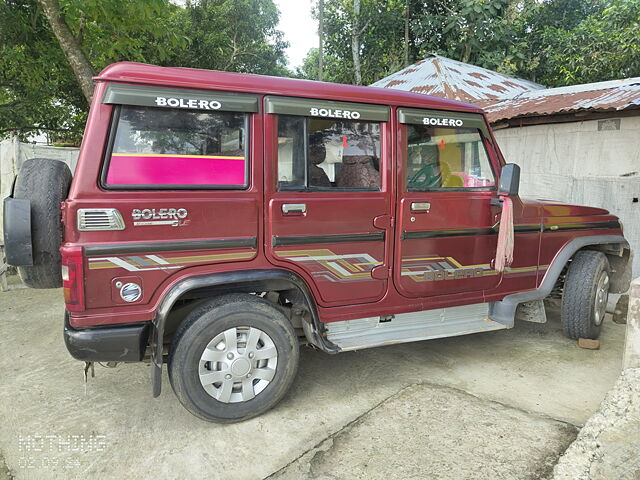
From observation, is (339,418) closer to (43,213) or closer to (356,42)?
(43,213)

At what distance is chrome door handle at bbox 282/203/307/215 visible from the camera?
9.39 feet

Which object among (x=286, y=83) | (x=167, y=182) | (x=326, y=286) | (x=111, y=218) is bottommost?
(x=326, y=286)

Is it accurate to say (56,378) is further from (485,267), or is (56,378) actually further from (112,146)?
(485,267)

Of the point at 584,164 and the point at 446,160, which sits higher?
the point at 584,164

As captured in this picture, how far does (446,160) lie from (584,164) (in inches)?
149

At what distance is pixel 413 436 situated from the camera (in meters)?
2.74

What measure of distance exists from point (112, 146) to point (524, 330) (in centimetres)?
423

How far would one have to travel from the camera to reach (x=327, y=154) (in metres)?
3.04

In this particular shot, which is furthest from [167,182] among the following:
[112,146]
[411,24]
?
[411,24]

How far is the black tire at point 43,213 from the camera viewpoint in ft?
8.46

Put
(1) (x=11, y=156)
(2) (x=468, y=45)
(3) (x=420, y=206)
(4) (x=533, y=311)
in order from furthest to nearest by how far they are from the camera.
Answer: (2) (x=468, y=45) → (1) (x=11, y=156) → (4) (x=533, y=311) → (3) (x=420, y=206)

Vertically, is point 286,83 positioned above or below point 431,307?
above

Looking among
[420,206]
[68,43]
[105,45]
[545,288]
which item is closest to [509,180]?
[420,206]

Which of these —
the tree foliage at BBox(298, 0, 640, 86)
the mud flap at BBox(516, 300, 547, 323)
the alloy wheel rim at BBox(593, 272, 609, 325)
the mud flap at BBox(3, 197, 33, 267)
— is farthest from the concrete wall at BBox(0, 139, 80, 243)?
the tree foliage at BBox(298, 0, 640, 86)
